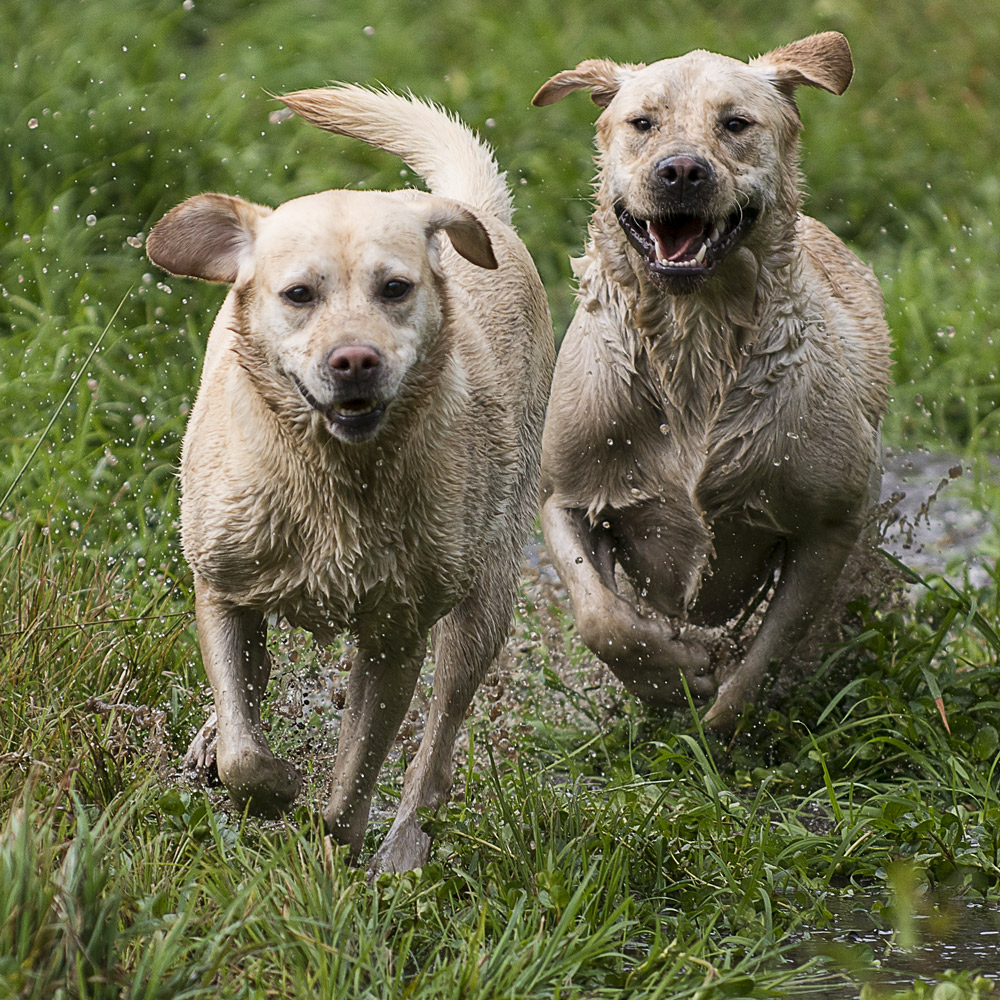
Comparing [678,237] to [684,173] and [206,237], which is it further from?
[206,237]

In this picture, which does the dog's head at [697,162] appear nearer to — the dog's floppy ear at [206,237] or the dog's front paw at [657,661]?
the dog's front paw at [657,661]

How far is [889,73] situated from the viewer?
11.0m

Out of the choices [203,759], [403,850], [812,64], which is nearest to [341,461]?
[203,759]

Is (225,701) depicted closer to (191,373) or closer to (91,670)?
(91,670)

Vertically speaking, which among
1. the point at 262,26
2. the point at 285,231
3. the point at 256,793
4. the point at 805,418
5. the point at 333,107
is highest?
the point at 285,231

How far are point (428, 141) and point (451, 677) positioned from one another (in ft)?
5.82

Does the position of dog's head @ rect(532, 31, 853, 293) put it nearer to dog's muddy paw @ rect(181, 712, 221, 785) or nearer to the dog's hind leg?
the dog's hind leg

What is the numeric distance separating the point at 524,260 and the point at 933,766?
77.1 inches

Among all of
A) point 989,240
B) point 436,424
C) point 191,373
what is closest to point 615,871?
point 436,424

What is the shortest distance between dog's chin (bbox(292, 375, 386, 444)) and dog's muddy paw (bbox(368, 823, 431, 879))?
48.0 inches

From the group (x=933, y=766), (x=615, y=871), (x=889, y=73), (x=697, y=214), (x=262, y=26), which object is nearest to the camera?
(x=615, y=871)

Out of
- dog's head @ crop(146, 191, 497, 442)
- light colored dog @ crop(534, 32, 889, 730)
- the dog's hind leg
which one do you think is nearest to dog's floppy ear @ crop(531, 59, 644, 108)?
light colored dog @ crop(534, 32, 889, 730)

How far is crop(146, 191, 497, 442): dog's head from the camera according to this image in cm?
353

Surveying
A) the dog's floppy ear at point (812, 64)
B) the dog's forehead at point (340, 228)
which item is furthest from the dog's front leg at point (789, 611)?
the dog's forehead at point (340, 228)
